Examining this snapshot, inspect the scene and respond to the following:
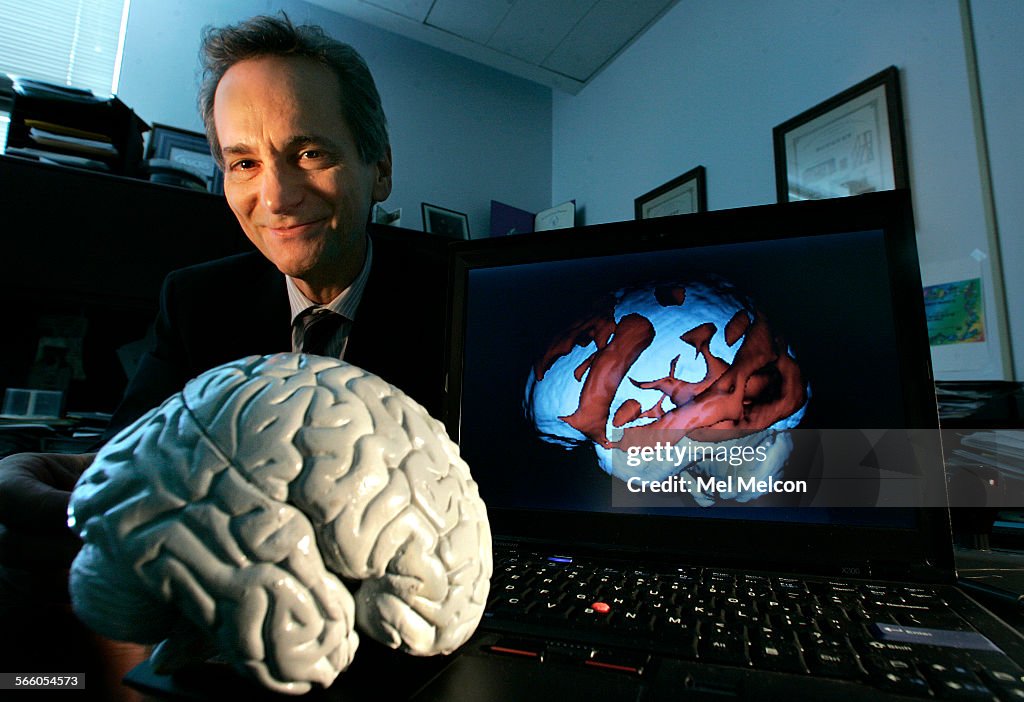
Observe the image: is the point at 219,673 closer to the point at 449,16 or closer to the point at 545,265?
the point at 545,265

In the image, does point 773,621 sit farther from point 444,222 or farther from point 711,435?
point 444,222

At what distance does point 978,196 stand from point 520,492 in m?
1.34

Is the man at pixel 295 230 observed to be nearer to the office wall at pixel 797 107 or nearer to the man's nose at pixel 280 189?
the man's nose at pixel 280 189

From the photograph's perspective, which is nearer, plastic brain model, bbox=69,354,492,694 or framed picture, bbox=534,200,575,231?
plastic brain model, bbox=69,354,492,694

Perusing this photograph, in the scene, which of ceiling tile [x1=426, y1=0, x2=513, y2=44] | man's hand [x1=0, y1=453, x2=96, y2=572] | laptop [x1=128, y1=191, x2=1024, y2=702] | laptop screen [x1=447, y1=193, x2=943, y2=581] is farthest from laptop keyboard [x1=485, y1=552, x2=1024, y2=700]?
ceiling tile [x1=426, y1=0, x2=513, y2=44]

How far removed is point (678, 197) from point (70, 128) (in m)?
2.09

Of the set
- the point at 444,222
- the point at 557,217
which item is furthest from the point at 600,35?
the point at 444,222

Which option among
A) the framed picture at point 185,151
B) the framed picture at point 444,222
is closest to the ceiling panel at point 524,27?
the framed picture at point 444,222

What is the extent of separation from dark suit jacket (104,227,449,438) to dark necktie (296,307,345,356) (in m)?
0.03

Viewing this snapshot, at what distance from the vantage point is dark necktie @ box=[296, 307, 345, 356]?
1034mm

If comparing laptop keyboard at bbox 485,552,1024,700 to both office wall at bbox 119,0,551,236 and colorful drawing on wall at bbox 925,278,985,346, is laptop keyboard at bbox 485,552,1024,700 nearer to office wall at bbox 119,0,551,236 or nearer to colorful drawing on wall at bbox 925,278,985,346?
colorful drawing on wall at bbox 925,278,985,346

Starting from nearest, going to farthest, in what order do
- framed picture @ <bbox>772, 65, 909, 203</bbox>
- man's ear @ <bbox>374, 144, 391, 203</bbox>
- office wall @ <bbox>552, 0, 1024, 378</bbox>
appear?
man's ear @ <bbox>374, 144, 391, 203</bbox>, office wall @ <bbox>552, 0, 1024, 378</bbox>, framed picture @ <bbox>772, 65, 909, 203</bbox>

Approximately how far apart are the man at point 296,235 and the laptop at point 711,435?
0.28 m

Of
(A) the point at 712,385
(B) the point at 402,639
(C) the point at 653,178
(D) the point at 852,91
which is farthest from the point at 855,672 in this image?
(C) the point at 653,178
